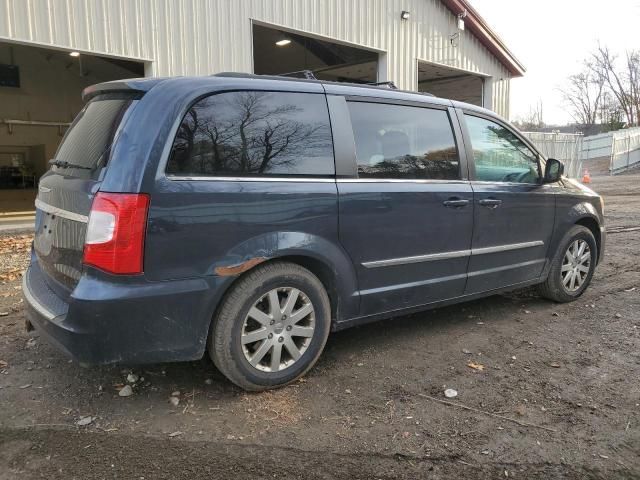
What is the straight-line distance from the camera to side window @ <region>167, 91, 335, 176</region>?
2904mm

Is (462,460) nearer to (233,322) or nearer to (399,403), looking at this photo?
(399,403)

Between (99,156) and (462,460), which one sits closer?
(462,460)

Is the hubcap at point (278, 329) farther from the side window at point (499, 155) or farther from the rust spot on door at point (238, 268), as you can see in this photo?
the side window at point (499, 155)

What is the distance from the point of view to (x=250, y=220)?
2994mm

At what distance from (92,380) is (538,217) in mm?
3731

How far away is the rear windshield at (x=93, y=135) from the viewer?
294 centimetres

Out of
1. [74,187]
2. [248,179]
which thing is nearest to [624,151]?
[248,179]

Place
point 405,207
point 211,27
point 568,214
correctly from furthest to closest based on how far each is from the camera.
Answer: point 211,27 → point 568,214 → point 405,207

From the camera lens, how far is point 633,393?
330 cm

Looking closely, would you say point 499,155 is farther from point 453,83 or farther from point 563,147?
point 563,147

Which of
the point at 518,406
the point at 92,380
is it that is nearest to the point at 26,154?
the point at 92,380

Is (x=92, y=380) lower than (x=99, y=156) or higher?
lower

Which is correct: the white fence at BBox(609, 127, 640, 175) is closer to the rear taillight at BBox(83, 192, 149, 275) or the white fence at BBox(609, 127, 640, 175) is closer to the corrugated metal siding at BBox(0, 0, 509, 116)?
the corrugated metal siding at BBox(0, 0, 509, 116)

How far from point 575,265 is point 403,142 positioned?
8.03 ft
